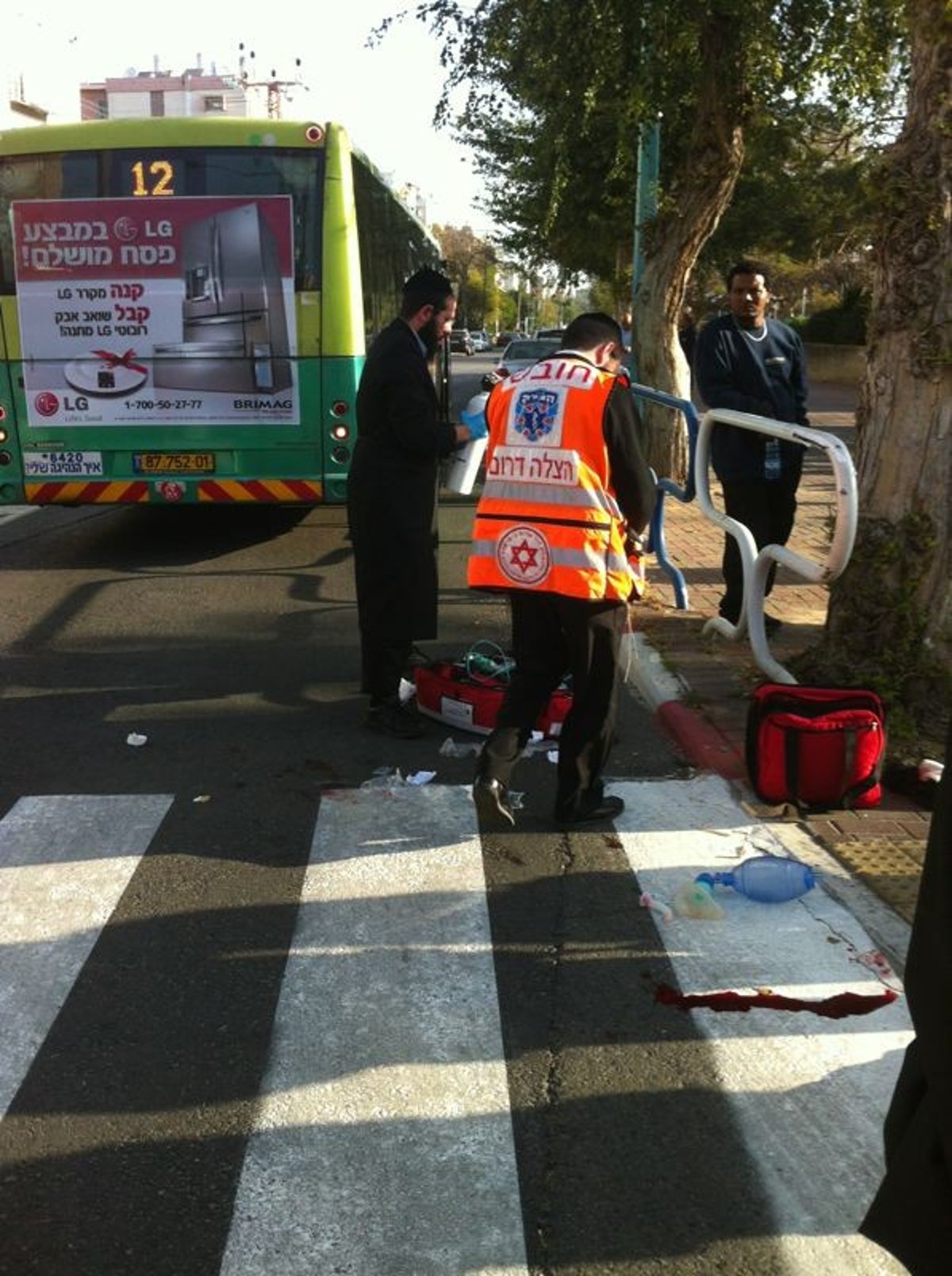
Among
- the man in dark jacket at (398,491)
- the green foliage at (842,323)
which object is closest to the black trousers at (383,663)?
the man in dark jacket at (398,491)

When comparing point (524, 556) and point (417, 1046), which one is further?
point (524, 556)

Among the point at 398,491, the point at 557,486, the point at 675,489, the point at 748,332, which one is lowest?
the point at 675,489

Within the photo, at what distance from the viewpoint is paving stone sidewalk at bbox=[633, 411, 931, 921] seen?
4.55 metres

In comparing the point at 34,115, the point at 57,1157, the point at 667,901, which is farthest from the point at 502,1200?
the point at 34,115

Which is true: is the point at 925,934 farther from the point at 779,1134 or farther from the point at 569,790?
the point at 569,790

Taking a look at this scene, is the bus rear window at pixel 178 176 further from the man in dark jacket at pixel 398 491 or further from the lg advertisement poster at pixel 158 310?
the man in dark jacket at pixel 398 491

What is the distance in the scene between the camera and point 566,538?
14.9ft

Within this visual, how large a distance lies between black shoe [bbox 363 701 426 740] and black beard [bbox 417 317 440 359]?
1.68 metres

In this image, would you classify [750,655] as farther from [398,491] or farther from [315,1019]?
[315,1019]

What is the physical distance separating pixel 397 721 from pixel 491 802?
4.87ft

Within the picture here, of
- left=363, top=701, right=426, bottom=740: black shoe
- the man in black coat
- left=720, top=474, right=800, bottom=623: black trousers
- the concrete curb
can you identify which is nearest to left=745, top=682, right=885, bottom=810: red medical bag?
the concrete curb

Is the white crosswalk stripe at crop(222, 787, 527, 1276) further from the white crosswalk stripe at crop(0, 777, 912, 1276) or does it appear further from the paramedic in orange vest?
the paramedic in orange vest

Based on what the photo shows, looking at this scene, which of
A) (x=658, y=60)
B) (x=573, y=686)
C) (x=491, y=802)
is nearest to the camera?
(x=491, y=802)

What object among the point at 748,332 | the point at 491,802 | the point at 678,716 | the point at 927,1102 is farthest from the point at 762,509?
the point at 927,1102
